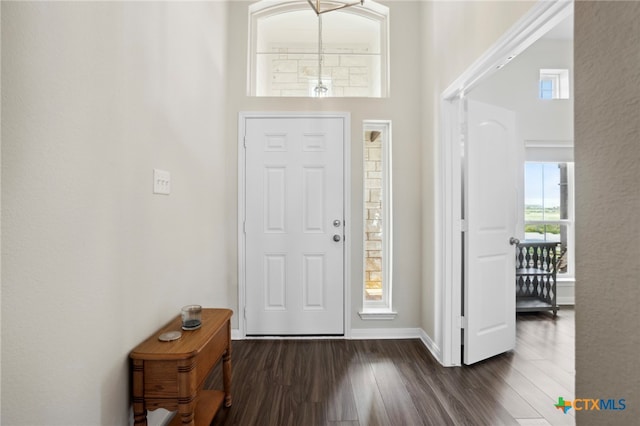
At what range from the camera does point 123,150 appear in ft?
4.48

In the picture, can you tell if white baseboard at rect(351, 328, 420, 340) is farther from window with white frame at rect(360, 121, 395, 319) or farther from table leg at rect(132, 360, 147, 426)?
table leg at rect(132, 360, 147, 426)

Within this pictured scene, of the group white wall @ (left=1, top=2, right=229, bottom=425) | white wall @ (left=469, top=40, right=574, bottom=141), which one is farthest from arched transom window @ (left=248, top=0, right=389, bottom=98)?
white wall @ (left=469, top=40, right=574, bottom=141)

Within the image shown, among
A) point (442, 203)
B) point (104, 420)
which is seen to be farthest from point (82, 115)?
point (442, 203)

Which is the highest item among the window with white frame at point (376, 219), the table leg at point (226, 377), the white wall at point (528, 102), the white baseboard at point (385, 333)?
the white wall at point (528, 102)

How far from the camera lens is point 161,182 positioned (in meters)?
1.70

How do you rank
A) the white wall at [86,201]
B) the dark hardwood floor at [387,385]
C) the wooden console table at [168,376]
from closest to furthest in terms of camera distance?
1. the white wall at [86,201]
2. the wooden console table at [168,376]
3. the dark hardwood floor at [387,385]

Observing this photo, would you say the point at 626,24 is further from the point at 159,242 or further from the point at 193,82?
the point at 193,82

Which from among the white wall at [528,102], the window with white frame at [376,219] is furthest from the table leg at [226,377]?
the white wall at [528,102]

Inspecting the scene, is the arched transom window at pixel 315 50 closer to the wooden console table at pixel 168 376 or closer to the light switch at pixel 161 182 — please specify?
the light switch at pixel 161 182

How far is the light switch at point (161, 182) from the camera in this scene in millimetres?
1630

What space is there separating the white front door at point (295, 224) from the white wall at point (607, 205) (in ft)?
7.38

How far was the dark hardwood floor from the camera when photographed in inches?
73.2

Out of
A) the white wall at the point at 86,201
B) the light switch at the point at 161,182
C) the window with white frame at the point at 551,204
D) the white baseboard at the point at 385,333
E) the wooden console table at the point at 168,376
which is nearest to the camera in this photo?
the white wall at the point at 86,201

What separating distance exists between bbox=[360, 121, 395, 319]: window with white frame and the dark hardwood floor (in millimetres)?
457
